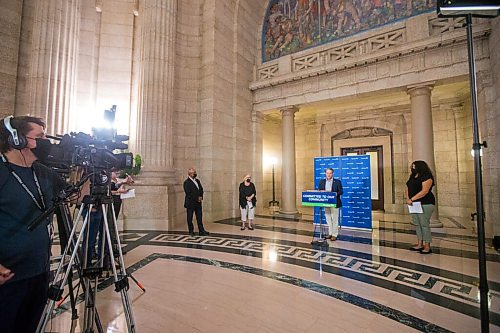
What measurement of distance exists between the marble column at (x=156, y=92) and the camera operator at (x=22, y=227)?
16.9 feet

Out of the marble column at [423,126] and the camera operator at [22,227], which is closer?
the camera operator at [22,227]

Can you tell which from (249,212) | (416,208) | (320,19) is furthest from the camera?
(320,19)

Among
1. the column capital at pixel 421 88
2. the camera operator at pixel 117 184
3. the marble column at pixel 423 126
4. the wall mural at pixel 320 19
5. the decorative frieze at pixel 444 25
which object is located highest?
the wall mural at pixel 320 19

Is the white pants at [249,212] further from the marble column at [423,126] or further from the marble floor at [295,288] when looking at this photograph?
the marble column at [423,126]

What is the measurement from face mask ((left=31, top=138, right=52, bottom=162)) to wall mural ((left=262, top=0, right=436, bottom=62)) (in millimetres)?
8730

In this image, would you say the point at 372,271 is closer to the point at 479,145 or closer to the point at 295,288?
the point at 295,288

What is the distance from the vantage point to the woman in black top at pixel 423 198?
4324 mm

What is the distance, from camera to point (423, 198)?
436 centimetres

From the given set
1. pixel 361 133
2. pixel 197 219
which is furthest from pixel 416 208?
pixel 361 133

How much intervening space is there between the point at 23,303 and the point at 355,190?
652cm

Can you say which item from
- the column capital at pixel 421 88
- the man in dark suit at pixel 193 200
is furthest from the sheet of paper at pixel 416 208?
the man in dark suit at pixel 193 200

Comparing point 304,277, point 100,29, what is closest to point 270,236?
point 304,277

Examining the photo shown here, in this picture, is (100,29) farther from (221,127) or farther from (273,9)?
(273,9)

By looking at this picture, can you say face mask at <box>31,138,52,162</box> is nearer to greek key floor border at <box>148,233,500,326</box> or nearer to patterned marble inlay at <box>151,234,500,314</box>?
greek key floor border at <box>148,233,500,326</box>
